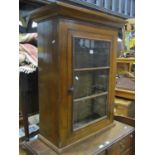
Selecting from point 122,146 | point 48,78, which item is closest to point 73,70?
point 48,78

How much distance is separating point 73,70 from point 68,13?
0.33m

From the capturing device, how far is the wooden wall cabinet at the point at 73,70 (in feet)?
3.53

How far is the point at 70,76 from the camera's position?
113cm

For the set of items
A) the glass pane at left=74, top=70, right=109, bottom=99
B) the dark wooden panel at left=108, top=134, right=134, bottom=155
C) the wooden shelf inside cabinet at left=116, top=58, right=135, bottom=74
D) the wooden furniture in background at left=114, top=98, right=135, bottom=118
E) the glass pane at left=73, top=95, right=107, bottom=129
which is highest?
the wooden shelf inside cabinet at left=116, top=58, right=135, bottom=74

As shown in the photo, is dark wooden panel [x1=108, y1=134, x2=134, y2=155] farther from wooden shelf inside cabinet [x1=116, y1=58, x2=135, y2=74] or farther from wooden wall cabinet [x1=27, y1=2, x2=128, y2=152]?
wooden shelf inside cabinet [x1=116, y1=58, x2=135, y2=74]

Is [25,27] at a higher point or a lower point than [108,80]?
higher

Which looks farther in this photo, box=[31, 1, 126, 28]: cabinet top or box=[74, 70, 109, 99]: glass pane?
box=[74, 70, 109, 99]: glass pane

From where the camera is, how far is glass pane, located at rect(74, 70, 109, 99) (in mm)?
1247

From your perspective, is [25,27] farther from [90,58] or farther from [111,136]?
[111,136]

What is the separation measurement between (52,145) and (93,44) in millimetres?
713

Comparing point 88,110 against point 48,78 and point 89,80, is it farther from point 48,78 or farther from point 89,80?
point 48,78

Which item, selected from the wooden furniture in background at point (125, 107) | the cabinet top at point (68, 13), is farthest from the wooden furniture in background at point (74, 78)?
the wooden furniture in background at point (125, 107)

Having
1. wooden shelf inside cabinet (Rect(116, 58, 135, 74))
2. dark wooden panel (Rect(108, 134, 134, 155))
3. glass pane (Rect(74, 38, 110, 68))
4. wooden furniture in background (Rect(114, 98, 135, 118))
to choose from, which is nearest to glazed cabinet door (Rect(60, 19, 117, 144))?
glass pane (Rect(74, 38, 110, 68))
